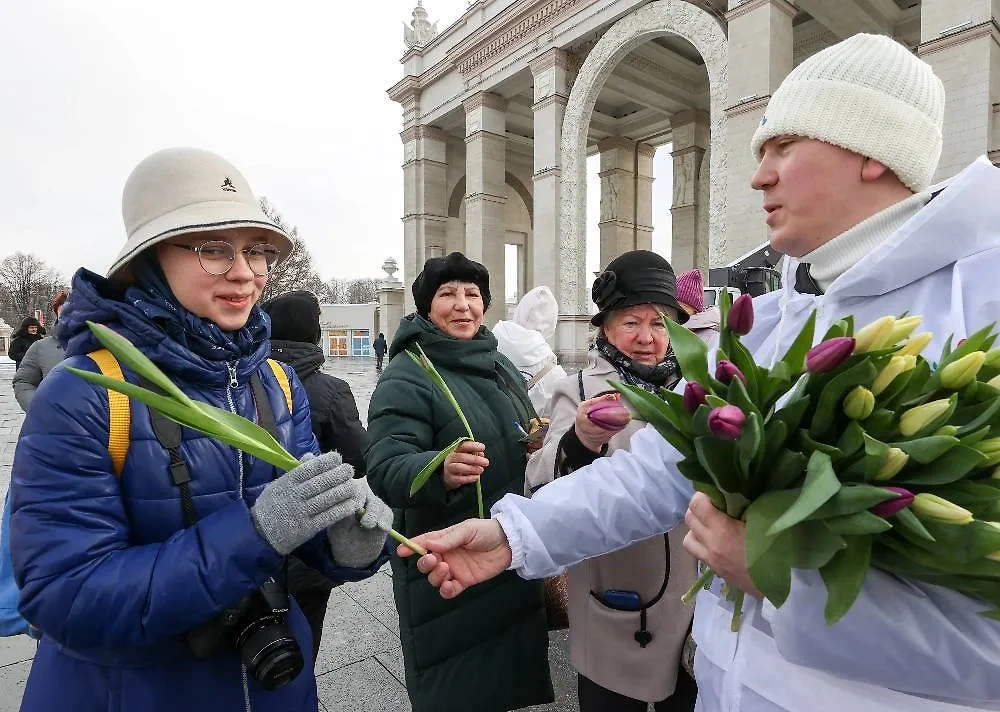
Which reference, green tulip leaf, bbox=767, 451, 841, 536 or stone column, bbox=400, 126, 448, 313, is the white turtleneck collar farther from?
stone column, bbox=400, 126, 448, 313

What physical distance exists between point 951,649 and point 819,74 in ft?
3.89

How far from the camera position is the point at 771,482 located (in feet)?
2.64

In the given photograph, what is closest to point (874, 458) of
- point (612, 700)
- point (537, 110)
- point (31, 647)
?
point (612, 700)

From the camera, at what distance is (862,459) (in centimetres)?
75

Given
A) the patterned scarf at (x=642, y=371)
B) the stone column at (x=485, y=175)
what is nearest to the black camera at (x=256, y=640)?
the patterned scarf at (x=642, y=371)

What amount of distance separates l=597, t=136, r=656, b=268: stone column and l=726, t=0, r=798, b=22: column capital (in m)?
9.68

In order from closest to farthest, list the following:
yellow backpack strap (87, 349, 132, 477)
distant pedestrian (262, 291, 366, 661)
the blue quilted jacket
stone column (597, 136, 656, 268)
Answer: the blue quilted jacket → yellow backpack strap (87, 349, 132, 477) → distant pedestrian (262, 291, 366, 661) → stone column (597, 136, 656, 268)

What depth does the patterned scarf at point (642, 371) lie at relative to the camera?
221 centimetres

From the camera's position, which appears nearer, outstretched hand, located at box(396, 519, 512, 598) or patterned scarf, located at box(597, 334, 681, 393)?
outstretched hand, located at box(396, 519, 512, 598)

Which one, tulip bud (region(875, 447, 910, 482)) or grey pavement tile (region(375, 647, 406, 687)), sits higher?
tulip bud (region(875, 447, 910, 482))

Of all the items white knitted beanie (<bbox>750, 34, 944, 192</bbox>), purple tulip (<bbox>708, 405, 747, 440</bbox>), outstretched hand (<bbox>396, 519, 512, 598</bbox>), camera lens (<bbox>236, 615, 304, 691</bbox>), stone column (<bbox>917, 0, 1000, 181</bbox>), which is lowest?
camera lens (<bbox>236, 615, 304, 691</bbox>)

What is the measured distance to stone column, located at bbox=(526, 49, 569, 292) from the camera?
15.8m

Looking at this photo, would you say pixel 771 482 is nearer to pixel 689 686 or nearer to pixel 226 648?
pixel 226 648

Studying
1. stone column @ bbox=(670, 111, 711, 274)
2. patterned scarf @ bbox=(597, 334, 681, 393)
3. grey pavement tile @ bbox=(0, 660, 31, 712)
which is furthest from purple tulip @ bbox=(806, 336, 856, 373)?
stone column @ bbox=(670, 111, 711, 274)
